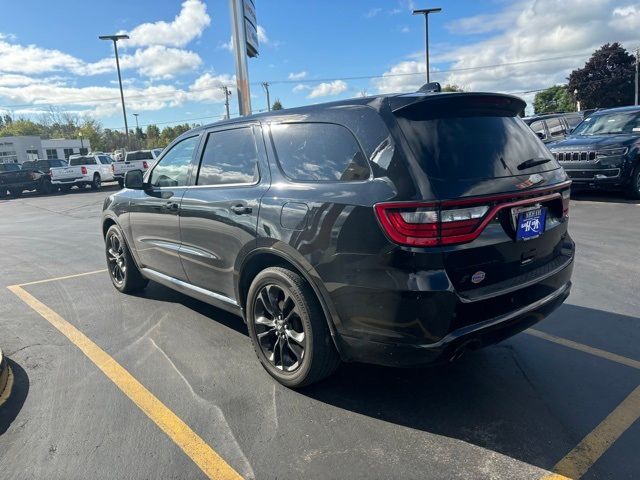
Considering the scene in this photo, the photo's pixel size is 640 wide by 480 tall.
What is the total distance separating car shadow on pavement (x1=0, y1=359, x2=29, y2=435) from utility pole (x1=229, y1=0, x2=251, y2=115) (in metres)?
11.8

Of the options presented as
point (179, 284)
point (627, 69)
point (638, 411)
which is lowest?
point (638, 411)

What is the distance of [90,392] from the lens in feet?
11.3

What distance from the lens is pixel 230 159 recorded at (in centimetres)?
392

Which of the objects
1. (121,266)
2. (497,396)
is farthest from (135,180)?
(497,396)

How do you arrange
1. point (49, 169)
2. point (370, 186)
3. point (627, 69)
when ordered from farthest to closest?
point (627, 69), point (49, 169), point (370, 186)

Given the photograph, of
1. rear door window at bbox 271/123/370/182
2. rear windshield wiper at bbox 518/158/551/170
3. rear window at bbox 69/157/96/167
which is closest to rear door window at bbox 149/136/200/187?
rear door window at bbox 271/123/370/182

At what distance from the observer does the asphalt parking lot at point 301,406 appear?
261 centimetres

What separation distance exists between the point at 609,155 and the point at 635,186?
87 centimetres

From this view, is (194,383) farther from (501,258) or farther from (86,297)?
(86,297)

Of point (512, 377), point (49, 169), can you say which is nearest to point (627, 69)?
point (49, 169)

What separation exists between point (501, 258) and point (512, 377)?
1.08 meters

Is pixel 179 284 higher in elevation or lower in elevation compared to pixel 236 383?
higher

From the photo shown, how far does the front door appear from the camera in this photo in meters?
4.46

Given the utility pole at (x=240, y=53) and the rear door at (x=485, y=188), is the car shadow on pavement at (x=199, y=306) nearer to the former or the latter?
the rear door at (x=485, y=188)
